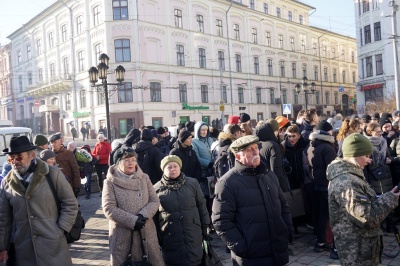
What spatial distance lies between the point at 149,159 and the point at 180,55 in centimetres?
3076

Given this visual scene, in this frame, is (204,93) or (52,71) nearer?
(204,93)

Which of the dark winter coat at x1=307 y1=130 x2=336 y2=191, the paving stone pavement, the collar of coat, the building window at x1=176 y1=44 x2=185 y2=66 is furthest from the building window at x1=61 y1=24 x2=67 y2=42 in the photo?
the collar of coat

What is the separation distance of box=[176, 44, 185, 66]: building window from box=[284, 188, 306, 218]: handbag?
30866 mm

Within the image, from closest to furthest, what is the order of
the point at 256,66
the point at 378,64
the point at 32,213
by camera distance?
the point at 32,213 → the point at 378,64 → the point at 256,66

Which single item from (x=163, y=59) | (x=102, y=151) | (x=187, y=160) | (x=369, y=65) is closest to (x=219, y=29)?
(x=163, y=59)

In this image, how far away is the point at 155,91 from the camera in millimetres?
33781

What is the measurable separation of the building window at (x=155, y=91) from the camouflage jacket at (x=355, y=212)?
3070cm

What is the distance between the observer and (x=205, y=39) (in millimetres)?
38031

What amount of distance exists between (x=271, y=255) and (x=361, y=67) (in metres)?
40.9

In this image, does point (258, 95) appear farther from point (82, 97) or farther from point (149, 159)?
point (149, 159)

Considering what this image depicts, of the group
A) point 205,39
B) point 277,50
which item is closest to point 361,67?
point 277,50

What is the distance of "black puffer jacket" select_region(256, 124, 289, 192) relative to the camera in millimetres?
5367

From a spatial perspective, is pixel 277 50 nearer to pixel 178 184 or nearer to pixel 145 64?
pixel 145 64

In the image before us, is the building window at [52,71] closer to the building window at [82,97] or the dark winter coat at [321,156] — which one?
the building window at [82,97]
